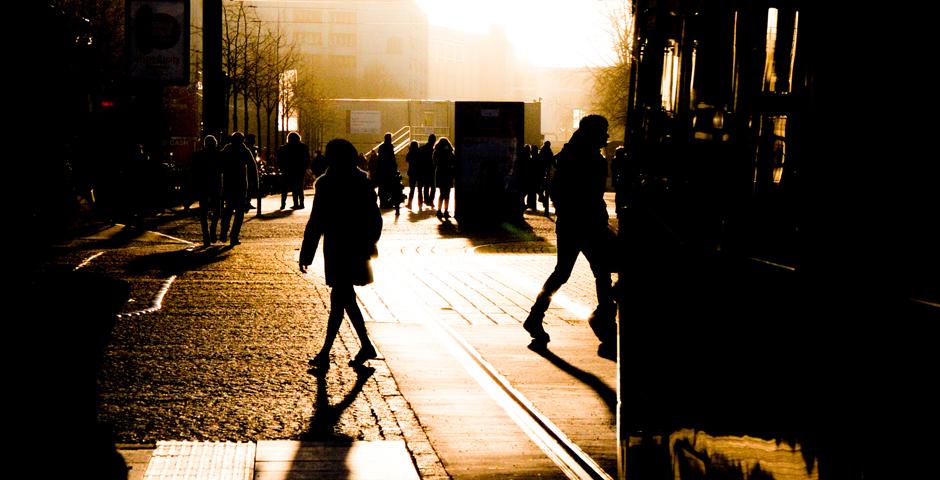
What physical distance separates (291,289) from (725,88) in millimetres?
11201

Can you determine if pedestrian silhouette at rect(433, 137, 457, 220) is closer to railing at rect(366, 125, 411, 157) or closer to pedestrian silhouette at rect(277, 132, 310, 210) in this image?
pedestrian silhouette at rect(277, 132, 310, 210)

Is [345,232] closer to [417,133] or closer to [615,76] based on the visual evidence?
[615,76]

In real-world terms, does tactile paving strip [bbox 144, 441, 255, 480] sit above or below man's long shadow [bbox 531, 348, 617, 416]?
above

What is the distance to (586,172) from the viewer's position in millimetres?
10219

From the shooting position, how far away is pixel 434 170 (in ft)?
103

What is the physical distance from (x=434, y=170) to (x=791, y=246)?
28.8 meters

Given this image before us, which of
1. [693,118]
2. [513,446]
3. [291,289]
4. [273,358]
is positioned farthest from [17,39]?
[291,289]

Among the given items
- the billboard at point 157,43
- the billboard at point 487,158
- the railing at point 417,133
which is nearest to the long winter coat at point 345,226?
the billboard at point 157,43

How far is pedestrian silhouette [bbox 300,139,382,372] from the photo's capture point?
9.20 meters

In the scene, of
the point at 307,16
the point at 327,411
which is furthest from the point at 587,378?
the point at 307,16

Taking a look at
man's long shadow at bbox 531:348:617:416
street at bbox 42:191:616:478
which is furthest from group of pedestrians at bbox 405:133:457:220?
man's long shadow at bbox 531:348:617:416

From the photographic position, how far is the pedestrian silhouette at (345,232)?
9195 millimetres

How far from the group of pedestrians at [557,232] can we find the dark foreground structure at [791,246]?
17.5 feet

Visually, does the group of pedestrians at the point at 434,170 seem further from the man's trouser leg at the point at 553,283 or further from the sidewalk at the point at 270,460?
the sidewalk at the point at 270,460
